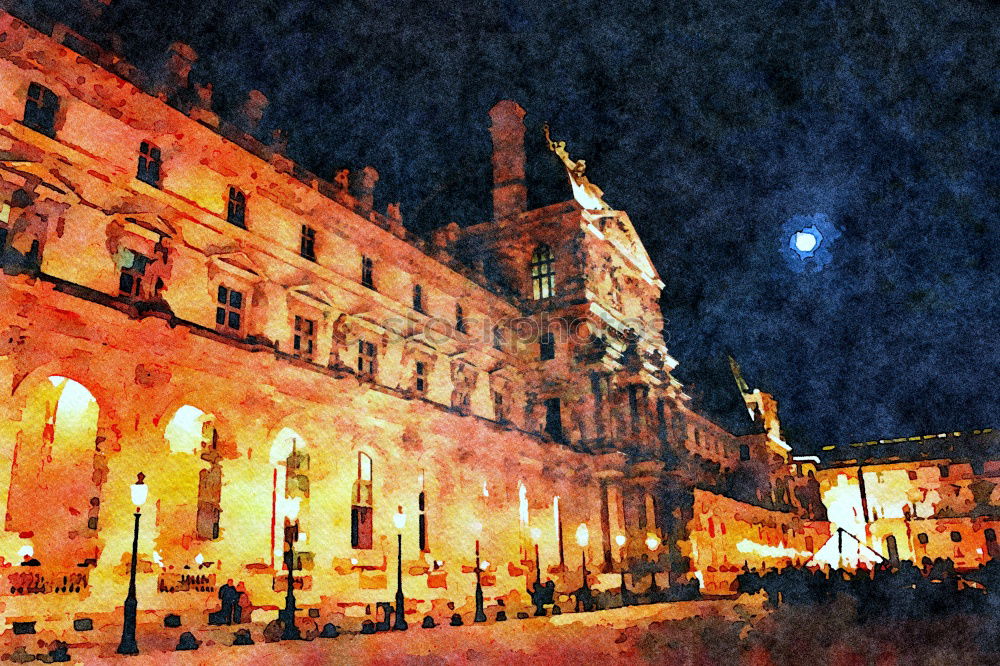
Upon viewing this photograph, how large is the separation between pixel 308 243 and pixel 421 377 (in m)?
7.56

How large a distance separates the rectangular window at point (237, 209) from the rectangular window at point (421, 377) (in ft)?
32.5

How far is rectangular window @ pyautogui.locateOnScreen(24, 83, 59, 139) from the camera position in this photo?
727 inches

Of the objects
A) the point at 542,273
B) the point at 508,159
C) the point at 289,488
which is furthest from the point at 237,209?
the point at 508,159

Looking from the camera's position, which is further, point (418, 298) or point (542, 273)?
point (542, 273)

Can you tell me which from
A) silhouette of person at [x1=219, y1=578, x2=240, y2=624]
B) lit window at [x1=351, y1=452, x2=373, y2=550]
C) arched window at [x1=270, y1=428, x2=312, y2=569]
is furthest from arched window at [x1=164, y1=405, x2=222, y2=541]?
lit window at [x1=351, y1=452, x2=373, y2=550]

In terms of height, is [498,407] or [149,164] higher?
[149,164]

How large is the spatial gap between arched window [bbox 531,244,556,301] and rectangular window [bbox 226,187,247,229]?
20929mm

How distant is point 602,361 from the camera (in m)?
40.5

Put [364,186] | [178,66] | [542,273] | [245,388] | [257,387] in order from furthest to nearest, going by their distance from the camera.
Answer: [542,273] → [364,186] → [178,66] → [257,387] → [245,388]

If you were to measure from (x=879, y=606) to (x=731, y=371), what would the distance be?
Answer: 55.9 m

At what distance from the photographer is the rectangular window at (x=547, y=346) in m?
40.6

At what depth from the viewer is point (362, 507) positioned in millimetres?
26156

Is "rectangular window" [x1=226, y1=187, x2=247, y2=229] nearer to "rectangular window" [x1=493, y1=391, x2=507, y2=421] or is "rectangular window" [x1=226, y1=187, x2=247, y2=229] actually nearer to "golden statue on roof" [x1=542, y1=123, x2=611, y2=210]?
"rectangular window" [x1=493, y1=391, x2=507, y2=421]

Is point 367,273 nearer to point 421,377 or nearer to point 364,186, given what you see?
point 364,186
